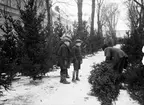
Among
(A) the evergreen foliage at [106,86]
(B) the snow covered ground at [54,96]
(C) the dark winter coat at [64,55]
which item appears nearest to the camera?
(B) the snow covered ground at [54,96]

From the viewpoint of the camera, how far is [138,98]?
5.38 meters

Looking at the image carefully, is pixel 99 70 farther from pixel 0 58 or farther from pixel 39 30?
pixel 0 58

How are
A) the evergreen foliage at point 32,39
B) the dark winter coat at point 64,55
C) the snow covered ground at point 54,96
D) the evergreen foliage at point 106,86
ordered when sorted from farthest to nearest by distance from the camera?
the evergreen foliage at point 32,39 < the dark winter coat at point 64,55 < the evergreen foliage at point 106,86 < the snow covered ground at point 54,96

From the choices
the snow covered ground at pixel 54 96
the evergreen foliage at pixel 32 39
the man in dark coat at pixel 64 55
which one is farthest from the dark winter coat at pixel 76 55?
the evergreen foliage at pixel 32 39

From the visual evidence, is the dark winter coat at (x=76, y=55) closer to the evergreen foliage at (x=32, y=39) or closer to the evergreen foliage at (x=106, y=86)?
the evergreen foliage at (x=106, y=86)

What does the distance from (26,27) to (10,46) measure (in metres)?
1.49

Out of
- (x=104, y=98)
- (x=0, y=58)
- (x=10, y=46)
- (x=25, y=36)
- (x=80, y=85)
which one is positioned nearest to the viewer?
(x=0, y=58)

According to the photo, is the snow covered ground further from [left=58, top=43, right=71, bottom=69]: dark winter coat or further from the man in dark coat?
[left=58, top=43, right=71, bottom=69]: dark winter coat

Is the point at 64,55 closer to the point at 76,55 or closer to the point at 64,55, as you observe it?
the point at 64,55

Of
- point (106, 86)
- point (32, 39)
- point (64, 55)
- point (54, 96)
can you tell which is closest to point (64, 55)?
point (64, 55)

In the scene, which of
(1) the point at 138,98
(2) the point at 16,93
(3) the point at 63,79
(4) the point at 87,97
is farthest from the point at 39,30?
(1) the point at 138,98

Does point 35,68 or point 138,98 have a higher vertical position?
point 35,68

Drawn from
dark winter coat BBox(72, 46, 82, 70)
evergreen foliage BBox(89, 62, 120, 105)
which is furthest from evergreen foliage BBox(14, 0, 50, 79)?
evergreen foliage BBox(89, 62, 120, 105)

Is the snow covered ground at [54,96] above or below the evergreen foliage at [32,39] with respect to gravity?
below
